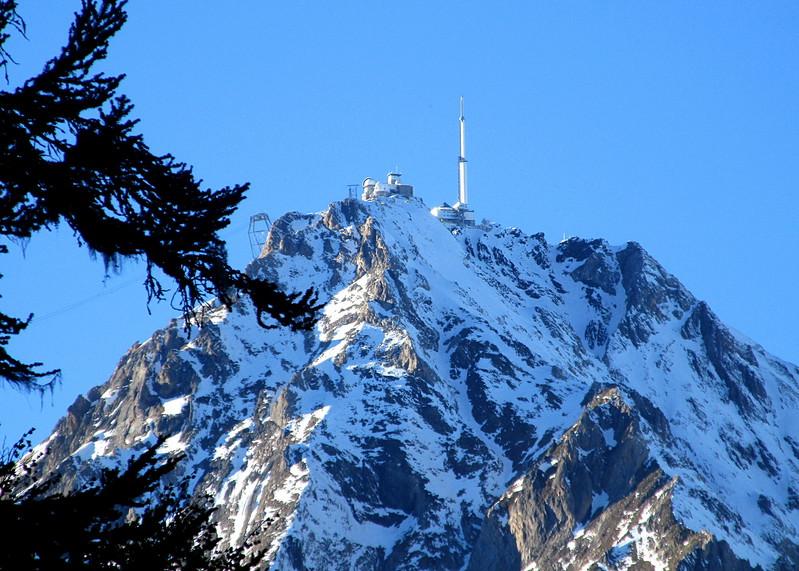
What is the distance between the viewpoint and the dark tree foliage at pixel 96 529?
53.3 feet

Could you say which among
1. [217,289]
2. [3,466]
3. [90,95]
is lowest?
[3,466]

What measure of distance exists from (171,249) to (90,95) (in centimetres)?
166

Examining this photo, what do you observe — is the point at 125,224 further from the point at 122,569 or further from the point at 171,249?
the point at 122,569

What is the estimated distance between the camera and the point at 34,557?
16281 mm

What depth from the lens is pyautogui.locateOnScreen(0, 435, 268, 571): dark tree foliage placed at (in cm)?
1623

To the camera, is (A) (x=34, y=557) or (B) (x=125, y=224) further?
(B) (x=125, y=224)

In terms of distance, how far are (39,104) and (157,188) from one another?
138 centimetres

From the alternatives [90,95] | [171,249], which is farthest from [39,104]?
[171,249]

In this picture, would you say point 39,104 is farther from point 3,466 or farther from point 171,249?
point 3,466

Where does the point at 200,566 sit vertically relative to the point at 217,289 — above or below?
below

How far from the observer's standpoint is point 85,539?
54.4 ft

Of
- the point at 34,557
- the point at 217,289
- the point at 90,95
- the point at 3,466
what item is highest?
the point at 90,95

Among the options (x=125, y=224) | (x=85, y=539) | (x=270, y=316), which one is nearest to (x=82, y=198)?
(x=125, y=224)

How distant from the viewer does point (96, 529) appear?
16797mm
